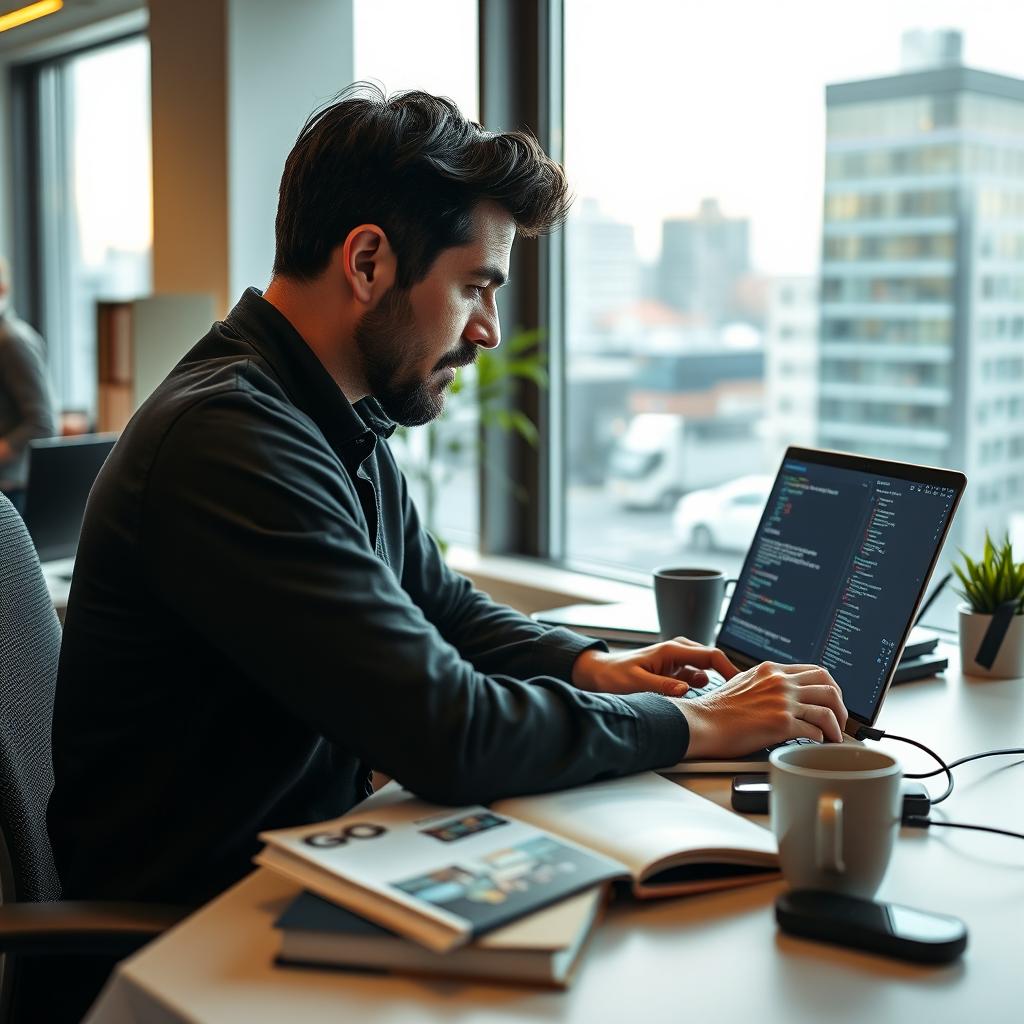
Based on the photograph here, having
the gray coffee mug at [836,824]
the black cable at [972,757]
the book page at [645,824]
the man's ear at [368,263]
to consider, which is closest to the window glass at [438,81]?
the man's ear at [368,263]

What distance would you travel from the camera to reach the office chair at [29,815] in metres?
0.98

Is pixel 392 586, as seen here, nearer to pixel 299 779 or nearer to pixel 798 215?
pixel 299 779

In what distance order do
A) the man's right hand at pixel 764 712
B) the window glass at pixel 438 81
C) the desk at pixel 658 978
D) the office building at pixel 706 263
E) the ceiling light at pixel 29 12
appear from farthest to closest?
1. the ceiling light at pixel 29 12
2. the window glass at pixel 438 81
3. the office building at pixel 706 263
4. the man's right hand at pixel 764 712
5. the desk at pixel 658 978

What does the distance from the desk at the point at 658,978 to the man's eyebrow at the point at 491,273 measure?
0.70 metres

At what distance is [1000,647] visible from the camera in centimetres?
162

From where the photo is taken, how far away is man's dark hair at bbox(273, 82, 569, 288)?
50.6 inches

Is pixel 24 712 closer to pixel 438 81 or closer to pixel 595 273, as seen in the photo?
pixel 595 273

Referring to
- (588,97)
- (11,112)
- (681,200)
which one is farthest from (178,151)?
(11,112)

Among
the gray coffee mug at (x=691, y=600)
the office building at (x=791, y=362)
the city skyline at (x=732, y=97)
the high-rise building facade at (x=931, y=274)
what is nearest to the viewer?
the gray coffee mug at (x=691, y=600)

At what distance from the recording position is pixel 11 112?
5527 millimetres

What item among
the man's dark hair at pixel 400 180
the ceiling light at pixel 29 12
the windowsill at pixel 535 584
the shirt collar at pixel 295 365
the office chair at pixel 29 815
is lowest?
the windowsill at pixel 535 584

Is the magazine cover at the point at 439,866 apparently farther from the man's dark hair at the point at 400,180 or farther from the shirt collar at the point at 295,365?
the man's dark hair at the point at 400,180

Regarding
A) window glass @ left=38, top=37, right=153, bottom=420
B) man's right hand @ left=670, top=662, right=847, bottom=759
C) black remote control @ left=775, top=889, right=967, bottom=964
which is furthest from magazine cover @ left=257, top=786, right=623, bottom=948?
window glass @ left=38, top=37, right=153, bottom=420

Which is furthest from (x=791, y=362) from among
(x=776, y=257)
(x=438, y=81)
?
(x=438, y=81)
